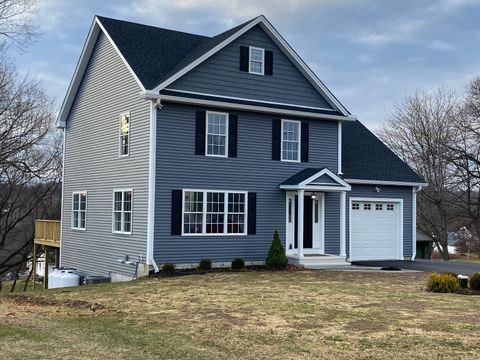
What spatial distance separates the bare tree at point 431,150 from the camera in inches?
1598

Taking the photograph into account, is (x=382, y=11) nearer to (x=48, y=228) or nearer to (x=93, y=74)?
(x=93, y=74)

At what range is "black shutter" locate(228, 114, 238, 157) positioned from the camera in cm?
1891

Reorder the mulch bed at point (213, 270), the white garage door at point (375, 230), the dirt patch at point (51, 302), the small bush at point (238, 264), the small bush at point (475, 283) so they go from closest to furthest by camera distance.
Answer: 1. the dirt patch at point (51, 302)
2. the small bush at point (475, 283)
3. the mulch bed at point (213, 270)
4. the small bush at point (238, 264)
5. the white garage door at point (375, 230)

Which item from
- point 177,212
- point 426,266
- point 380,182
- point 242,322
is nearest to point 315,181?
point 380,182

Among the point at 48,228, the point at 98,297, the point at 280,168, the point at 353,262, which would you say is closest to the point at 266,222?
the point at 280,168

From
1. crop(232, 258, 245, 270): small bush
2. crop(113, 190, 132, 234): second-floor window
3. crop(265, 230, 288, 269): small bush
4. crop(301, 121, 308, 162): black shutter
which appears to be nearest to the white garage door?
crop(301, 121, 308, 162): black shutter

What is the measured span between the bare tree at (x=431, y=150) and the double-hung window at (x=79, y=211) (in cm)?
2633

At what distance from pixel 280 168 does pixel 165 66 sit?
5205mm

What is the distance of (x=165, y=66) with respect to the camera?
63.0 ft

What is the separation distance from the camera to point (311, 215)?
2086cm

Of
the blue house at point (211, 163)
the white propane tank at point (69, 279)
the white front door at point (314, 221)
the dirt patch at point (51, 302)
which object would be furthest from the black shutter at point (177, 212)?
the dirt patch at point (51, 302)

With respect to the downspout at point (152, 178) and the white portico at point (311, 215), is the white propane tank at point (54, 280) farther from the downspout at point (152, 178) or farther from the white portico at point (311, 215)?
the white portico at point (311, 215)

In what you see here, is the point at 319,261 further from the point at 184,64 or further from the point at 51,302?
the point at 51,302

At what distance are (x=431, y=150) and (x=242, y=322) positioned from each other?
112 ft
